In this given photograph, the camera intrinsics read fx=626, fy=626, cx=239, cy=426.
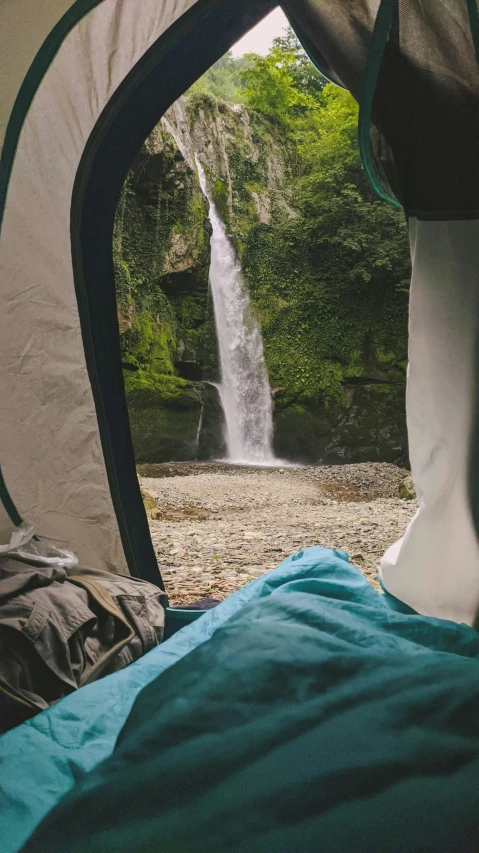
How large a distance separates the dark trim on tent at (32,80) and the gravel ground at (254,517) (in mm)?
2012

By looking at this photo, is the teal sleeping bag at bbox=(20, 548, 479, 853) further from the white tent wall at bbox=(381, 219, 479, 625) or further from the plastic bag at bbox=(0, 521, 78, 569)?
the plastic bag at bbox=(0, 521, 78, 569)

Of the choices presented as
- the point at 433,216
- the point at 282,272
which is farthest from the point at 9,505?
the point at 282,272

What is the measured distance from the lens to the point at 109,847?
2.86 ft

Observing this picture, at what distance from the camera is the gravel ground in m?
3.95

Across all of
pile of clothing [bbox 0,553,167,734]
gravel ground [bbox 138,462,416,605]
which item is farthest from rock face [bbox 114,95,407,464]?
pile of clothing [bbox 0,553,167,734]

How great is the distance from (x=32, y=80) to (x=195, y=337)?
864 centimetres

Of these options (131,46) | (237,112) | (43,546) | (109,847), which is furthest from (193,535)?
(237,112)

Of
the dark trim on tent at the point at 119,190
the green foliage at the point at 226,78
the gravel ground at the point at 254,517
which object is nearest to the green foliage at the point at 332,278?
the gravel ground at the point at 254,517

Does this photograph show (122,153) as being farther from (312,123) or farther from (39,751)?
(312,123)

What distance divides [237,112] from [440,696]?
502 inches

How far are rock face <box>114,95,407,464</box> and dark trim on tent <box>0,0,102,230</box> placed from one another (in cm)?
713

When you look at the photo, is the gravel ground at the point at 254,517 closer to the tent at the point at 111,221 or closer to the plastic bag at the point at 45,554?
the plastic bag at the point at 45,554

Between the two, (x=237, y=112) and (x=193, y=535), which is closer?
(x=193, y=535)

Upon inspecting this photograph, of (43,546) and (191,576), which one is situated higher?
(43,546)
